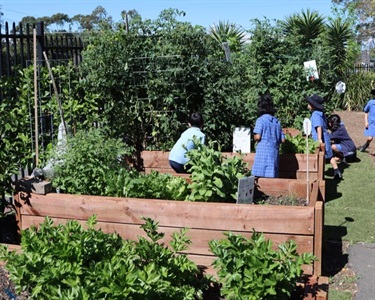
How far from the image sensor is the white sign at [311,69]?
34.4 ft

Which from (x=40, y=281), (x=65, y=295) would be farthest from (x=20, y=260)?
(x=65, y=295)

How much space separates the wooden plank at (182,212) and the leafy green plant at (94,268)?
1.94ft

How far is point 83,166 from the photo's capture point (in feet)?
17.3

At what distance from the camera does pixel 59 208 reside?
5055 mm

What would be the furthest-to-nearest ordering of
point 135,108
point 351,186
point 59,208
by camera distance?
1. point 351,186
2. point 135,108
3. point 59,208

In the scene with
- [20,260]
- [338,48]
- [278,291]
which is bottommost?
[278,291]

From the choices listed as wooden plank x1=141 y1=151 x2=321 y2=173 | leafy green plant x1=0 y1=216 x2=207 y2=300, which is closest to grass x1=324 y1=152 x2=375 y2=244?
wooden plank x1=141 y1=151 x2=321 y2=173

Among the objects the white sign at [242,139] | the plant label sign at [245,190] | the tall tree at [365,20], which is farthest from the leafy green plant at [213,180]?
the tall tree at [365,20]

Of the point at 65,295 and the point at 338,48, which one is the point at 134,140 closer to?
the point at 65,295

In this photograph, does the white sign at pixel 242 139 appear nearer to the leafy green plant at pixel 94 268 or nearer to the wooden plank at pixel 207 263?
the wooden plank at pixel 207 263

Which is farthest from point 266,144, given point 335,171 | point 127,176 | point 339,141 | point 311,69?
point 339,141

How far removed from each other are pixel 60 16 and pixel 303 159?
208 feet

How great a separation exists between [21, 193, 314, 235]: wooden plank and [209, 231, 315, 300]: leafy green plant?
2.45 feet

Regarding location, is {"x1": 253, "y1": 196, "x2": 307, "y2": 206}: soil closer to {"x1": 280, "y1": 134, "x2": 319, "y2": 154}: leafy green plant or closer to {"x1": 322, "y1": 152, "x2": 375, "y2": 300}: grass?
{"x1": 322, "y1": 152, "x2": 375, "y2": 300}: grass
